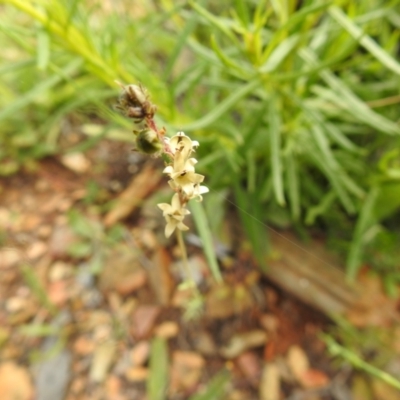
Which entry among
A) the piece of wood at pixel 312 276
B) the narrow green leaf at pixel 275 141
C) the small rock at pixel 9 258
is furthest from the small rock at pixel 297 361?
the small rock at pixel 9 258

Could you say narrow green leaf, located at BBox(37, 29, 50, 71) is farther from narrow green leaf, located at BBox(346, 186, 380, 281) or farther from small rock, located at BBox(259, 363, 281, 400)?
small rock, located at BBox(259, 363, 281, 400)

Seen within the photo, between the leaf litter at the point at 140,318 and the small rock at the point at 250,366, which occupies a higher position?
the leaf litter at the point at 140,318

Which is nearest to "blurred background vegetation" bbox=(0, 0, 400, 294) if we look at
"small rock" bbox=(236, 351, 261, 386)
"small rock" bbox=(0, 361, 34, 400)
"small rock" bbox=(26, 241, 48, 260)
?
"small rock" bbox=(236, 351, 261, 386)

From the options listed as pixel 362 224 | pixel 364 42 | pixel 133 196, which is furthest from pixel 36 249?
pixel 364 42

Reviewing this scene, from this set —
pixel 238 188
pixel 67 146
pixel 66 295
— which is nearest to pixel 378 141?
pixel 238 188

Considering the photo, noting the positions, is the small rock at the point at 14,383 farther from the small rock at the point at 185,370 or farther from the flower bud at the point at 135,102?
the flower bud at the point at 135,102

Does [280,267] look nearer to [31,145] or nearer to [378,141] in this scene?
[378,141]
